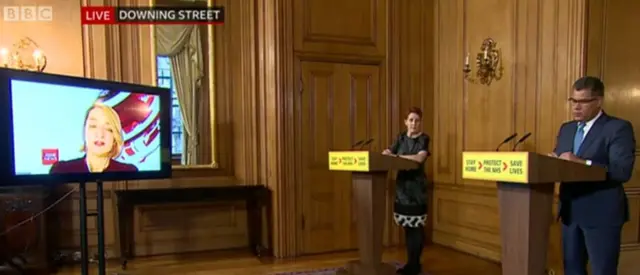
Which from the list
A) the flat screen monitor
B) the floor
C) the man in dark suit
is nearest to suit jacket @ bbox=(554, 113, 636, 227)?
the man in dark suit

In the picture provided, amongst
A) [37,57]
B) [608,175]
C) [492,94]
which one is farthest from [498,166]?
[37,57]

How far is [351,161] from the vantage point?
2711 mm

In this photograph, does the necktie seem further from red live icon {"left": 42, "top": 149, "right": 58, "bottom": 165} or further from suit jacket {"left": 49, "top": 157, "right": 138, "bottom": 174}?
red live icon {"left": 42, "top": 149, "right": 58, "bottom": 165}

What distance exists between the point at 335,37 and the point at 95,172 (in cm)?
228

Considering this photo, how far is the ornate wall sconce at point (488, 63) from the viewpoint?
3537 millimetres

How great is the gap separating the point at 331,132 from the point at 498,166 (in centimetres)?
235

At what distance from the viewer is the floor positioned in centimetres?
332

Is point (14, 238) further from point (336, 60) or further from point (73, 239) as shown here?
point (336, 60)

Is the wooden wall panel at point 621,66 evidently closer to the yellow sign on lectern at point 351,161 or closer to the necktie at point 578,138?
the necktie at point 578,138

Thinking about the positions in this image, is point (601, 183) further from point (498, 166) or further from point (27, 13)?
point (27, 13)

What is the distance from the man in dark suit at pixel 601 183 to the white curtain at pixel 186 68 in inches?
118

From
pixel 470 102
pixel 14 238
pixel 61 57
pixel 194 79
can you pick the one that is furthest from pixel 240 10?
pixel 14 238

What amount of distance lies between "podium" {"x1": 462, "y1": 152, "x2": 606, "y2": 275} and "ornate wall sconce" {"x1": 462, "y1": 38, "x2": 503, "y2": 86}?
1.93 metres

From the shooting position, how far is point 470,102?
12.6 feet
